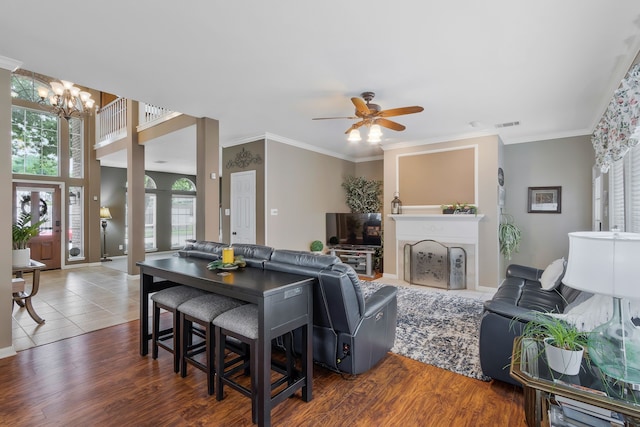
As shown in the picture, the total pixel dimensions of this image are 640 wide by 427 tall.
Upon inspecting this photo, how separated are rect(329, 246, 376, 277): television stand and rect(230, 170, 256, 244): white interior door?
1.87 meters

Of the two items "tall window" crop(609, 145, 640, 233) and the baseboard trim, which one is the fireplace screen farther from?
the baseboard trim

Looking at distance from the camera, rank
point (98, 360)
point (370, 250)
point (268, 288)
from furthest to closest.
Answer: point (370, 250)
point (98, 360)
point (268, 288)

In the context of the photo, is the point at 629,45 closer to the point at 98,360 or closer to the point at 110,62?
the point at 110,62

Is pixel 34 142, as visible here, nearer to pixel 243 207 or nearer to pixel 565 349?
pixel 243 207

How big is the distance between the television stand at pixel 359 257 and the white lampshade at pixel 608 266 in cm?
495

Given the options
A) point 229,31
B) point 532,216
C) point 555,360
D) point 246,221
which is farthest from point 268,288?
point 532,216

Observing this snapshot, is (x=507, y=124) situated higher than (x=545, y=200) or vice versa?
(x=507, y=124)

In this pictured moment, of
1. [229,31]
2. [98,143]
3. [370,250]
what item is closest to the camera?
[229,31]

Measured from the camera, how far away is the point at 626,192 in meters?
3.05

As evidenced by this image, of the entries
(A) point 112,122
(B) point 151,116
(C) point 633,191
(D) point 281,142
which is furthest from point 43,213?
(C) point 633,191

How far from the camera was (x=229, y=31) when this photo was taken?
2391 mm

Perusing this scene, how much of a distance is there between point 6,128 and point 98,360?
2289 mm

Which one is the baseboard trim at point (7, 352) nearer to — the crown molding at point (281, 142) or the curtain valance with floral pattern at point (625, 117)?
the crown molding at point (281, 142)

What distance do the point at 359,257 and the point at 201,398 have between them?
186 inches
